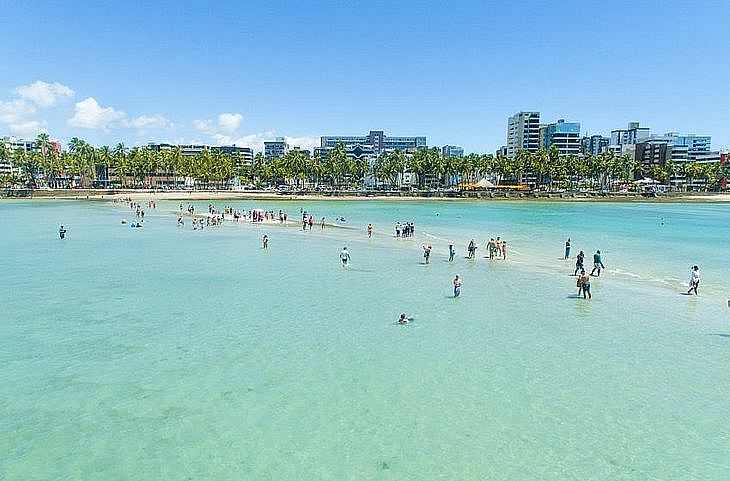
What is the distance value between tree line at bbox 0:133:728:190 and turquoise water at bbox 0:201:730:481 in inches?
4943

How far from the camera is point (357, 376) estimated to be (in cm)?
1584

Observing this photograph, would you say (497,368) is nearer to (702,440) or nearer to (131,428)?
(702,440)

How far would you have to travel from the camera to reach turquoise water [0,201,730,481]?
11562mm

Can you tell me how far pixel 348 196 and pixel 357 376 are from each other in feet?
418

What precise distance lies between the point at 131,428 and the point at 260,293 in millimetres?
14017

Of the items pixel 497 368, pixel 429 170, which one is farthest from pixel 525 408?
pixel 429 170

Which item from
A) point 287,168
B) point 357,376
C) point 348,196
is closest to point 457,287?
point 357,376

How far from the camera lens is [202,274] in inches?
1245

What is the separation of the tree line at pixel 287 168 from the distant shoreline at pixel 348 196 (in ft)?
32.7

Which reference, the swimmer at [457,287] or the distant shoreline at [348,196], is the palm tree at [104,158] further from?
the swimmer at [457,287]

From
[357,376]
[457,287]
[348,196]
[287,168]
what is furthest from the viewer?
[287,168]

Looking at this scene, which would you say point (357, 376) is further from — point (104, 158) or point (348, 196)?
point (104, 158)

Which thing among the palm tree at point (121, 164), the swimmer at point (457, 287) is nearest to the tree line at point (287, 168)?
the palm tree at point (121, 164)

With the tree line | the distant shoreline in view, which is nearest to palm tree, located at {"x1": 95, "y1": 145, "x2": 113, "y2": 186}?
the tree line
